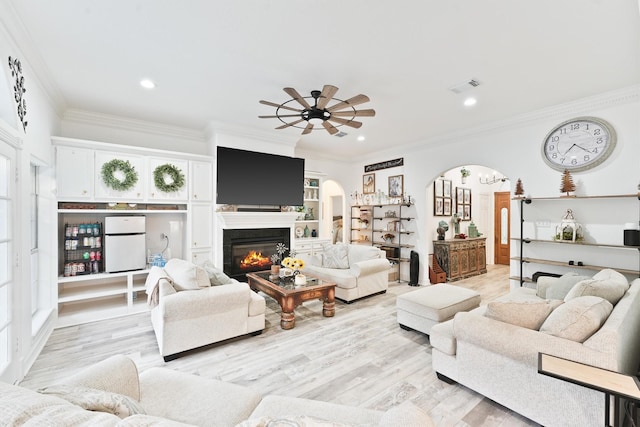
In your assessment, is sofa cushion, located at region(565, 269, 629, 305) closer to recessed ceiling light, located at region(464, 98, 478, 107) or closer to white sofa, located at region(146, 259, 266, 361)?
recessed ceiling light, located at region(464, 98, 478, 107)

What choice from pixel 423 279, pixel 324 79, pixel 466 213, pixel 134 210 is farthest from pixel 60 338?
pixel 466 213

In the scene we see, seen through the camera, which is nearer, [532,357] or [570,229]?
[532,357]

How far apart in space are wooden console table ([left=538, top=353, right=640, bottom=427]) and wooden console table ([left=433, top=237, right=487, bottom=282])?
4.58 m

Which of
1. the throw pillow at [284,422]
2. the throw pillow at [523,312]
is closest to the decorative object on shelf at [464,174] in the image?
the throw pillow at [523,312]

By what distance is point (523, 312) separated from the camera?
2.05 m

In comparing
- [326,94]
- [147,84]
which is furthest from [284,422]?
[147,84]

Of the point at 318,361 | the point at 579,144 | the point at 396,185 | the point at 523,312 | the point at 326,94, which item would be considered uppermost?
the point at 326,94

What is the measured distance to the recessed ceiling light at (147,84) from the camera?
10.6 feet

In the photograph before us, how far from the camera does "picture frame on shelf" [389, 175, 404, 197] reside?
6.21 m

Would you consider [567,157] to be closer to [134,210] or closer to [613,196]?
[613,196]

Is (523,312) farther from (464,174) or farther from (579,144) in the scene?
(464,174)

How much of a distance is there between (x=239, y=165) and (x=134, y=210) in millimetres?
1724

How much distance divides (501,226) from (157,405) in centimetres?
905

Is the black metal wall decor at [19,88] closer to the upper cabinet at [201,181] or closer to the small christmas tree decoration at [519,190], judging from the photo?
the upper cabinet at [201,181]
